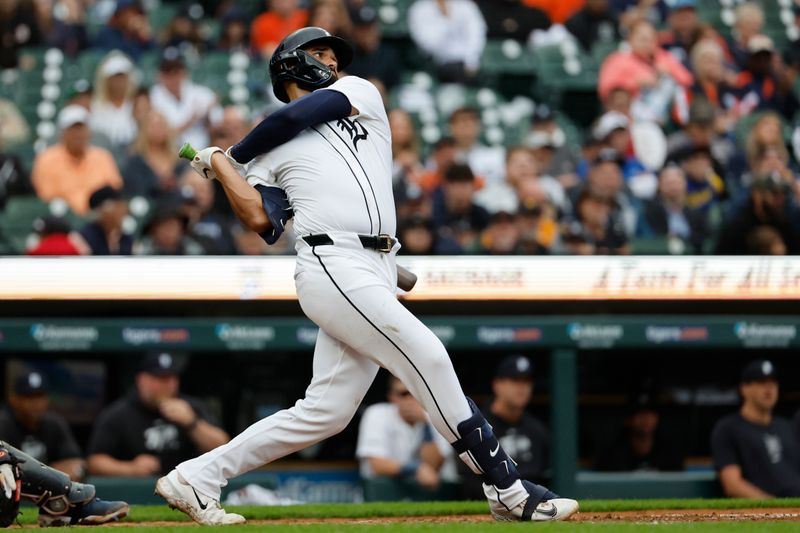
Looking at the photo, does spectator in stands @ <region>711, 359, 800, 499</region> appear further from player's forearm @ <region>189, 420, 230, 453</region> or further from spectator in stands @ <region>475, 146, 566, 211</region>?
player's forearm @ <region>189, 420, 230, 453</region>

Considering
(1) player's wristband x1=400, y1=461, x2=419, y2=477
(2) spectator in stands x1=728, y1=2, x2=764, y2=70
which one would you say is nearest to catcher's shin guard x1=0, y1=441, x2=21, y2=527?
(1) player's wristband x1=400, y1=461, x2=419, y2=477

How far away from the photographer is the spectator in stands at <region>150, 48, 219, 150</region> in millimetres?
9000

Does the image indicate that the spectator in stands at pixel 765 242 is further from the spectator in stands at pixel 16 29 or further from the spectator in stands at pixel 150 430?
the spectator in stands at pixel 16 29

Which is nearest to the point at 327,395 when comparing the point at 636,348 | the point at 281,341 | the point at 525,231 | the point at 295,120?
the point at 295,120

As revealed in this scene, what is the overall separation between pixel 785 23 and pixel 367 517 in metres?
7.24

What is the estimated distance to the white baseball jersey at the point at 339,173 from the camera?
14.0 feet

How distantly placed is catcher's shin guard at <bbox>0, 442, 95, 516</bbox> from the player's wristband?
247cm

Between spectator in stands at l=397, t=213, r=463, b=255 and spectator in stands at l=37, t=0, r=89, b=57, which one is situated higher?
spectator in stands at l=37, t=0, r=89, b=57

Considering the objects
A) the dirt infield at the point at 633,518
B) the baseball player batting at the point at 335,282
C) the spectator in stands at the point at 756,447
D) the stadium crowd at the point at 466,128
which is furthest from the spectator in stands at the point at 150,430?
the spectator in stands at the point at 756,447

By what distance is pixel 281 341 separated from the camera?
6.88 meters

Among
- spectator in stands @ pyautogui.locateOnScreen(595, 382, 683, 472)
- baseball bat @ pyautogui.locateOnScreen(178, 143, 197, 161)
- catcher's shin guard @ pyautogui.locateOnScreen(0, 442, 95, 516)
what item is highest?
baseball bat @ pyautogui.locateOnScreen(178, 143, 197, 161)

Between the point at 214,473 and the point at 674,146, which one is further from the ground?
the point at 674,146

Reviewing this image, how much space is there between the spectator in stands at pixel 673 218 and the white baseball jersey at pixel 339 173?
13.5 feet

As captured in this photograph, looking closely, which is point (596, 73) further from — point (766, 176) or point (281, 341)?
point (281, 341)
